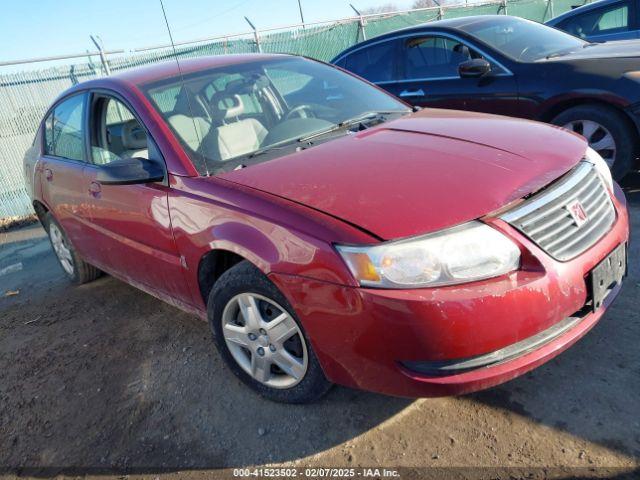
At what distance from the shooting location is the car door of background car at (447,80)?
467 centimetres

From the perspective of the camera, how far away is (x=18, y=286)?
195 inches

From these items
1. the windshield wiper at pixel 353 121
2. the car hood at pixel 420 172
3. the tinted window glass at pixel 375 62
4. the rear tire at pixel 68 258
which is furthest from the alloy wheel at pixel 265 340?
the tinted window glass at pixel 375 62

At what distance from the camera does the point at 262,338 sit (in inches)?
93.9

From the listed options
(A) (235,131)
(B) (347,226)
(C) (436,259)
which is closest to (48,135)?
(A) (235,131)

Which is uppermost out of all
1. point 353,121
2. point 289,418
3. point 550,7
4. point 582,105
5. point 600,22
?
point 353,121

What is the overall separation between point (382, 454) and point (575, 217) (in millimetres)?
1211

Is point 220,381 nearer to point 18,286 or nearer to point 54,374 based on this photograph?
point 54,374

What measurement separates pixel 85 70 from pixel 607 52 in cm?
757

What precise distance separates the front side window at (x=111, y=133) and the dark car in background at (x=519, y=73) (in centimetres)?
293

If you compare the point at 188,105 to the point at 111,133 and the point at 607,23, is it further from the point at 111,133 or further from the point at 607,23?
the point at 607,23

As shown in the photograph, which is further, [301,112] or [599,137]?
[599,137]

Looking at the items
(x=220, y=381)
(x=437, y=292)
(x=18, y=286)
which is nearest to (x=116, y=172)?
(x=220, y=381)

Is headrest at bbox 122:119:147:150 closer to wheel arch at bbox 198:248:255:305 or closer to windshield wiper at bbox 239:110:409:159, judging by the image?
windshield wiper at bbox 239:110:409:159

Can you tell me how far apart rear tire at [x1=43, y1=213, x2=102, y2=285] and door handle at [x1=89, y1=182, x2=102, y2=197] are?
3.47 feet
